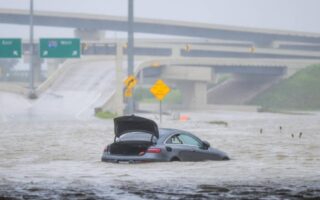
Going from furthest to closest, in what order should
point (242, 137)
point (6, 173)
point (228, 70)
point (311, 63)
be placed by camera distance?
point (311, 63) → point (228, 70) → point (242, 137) → point (6, 173)

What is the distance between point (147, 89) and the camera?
15362 centimetres

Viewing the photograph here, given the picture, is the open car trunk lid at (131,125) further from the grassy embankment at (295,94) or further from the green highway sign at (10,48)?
the grassy embankment at (295,94)

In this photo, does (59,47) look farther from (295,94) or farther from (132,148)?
(132,148)

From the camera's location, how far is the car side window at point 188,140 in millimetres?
21469

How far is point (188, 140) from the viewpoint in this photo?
850 inches

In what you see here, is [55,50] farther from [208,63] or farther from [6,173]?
[6,173]

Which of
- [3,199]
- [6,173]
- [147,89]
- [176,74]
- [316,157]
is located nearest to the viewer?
[3,199]

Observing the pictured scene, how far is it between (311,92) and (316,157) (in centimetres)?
8547

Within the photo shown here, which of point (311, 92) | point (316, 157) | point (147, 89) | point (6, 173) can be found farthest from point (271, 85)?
point (6, 173)

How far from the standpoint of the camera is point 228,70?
108m

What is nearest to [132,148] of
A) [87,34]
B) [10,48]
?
[10,48]

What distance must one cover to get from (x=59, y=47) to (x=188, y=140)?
175 ft

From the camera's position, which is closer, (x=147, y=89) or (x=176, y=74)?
(x=176, y=74)

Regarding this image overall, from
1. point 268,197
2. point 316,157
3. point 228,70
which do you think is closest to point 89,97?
point 228,70
